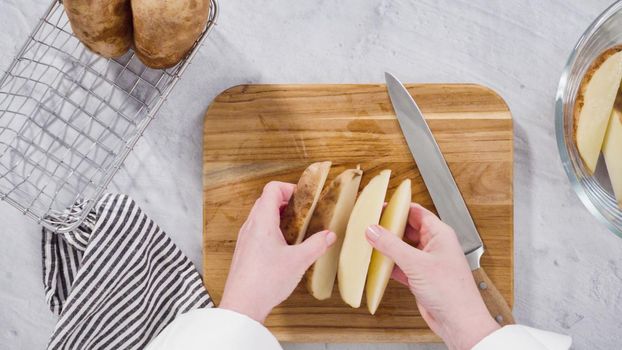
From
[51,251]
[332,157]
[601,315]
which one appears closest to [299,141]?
[332,157]

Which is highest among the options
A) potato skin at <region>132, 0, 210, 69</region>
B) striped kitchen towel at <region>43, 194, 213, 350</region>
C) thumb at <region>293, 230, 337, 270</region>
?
potato skin at <region>132, 0, 210, 69</region>

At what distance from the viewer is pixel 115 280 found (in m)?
0.94

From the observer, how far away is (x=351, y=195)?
88 centimetres

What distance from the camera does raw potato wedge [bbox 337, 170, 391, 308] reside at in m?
0.84

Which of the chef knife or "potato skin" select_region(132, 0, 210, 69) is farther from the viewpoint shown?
the chef knife

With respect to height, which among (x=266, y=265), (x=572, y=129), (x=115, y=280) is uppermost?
(x=572, y=129)

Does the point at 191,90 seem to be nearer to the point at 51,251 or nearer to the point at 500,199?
the point at 51,251

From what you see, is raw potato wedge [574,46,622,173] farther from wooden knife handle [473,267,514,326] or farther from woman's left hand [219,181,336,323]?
woman's left hand [219,181,336,323]

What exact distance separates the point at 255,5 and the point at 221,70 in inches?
4.8

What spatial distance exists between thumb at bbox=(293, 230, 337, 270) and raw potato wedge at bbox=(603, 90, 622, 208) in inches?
17.8

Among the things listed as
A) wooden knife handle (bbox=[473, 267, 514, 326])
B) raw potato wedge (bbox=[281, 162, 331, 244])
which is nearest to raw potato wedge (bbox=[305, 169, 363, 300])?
raw potato wedge (bbox=[281, 162, 331, 244])

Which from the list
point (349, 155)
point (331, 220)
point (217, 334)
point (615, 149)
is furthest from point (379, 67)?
point (217, 334)

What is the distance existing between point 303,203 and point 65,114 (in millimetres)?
445

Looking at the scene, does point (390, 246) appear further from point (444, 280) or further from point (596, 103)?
point (596, 103)
